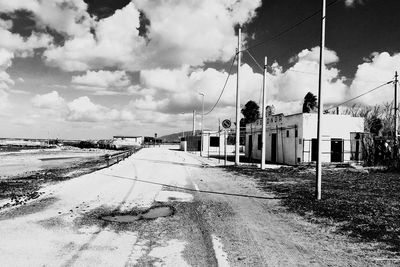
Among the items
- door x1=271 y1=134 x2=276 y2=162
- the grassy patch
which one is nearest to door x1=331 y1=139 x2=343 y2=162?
door x1=271 y1=134 x2=276 y2=162

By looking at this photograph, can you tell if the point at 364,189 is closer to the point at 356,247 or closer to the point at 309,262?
the point at 356,247

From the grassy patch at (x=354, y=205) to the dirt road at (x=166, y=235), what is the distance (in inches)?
29.6

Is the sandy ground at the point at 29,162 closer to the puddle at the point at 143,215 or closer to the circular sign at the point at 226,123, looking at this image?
the circular sign at the point at 226,123

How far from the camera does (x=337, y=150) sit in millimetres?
29906

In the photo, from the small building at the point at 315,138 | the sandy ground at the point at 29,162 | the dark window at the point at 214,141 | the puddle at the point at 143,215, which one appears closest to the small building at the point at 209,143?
the dark window at the point at 214,141

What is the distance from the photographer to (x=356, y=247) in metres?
6.87

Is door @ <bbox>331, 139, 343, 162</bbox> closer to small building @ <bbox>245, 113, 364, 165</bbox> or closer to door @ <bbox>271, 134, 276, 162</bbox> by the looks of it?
small building @ <bbox>245, 113, 364, 165</bbox>

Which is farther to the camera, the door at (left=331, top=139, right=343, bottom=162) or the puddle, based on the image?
the door at (left=331, top=139, right=343, bottom=162)

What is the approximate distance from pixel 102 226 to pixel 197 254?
9.38 feet

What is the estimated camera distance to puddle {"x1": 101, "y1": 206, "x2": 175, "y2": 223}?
29.0 feet

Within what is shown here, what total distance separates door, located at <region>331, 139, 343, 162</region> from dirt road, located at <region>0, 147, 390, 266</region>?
64.5ft

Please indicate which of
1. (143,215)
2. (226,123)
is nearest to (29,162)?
(226,123)

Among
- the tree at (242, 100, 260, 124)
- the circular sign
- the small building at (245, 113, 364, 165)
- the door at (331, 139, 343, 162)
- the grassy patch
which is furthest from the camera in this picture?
the tree at (242, 100, 260, 124)

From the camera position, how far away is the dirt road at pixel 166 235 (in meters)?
5.91
